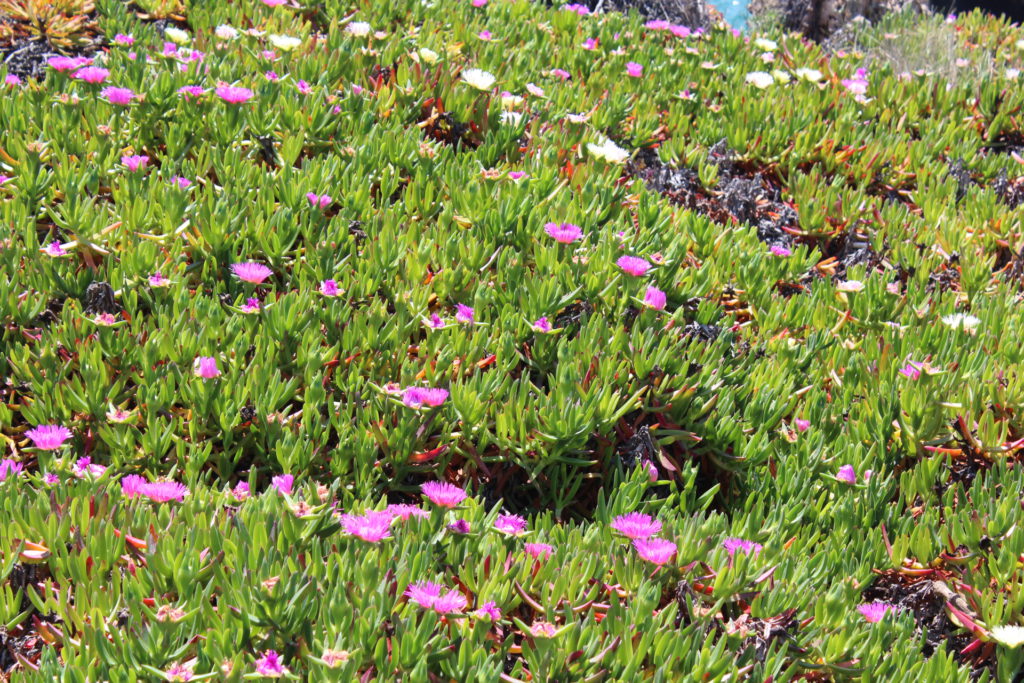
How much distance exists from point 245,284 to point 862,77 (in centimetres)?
366

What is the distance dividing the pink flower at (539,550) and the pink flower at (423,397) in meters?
0.44

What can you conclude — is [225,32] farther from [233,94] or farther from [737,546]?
[737,546]

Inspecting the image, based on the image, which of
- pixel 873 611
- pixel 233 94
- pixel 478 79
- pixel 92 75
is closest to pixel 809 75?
pixel 478 79

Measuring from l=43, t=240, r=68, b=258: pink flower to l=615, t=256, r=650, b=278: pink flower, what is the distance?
1421 mm

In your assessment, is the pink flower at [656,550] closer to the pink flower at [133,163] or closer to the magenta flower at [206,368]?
the magenta flower at [206,368]

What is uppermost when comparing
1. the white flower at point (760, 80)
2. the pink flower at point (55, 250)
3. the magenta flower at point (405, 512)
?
the white flower at point (760, 80)

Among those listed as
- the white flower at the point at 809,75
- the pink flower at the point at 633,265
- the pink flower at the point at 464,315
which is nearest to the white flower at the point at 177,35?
the pink flower at the point at 464,315

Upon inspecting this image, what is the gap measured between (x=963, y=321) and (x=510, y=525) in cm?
160

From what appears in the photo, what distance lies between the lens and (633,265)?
2576mm

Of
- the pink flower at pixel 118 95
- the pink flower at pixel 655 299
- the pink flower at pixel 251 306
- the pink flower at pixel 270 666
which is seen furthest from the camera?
the pink flower at pixel 118 95

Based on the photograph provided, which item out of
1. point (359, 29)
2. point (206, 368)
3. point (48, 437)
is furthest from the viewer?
point (359, 29)

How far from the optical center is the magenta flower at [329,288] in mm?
2414

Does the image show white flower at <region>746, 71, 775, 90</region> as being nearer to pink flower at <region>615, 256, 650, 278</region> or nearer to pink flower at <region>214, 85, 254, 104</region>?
pink flower at <region>615, 256, 650, 278</region>

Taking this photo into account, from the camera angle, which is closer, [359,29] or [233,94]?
[233,94]
